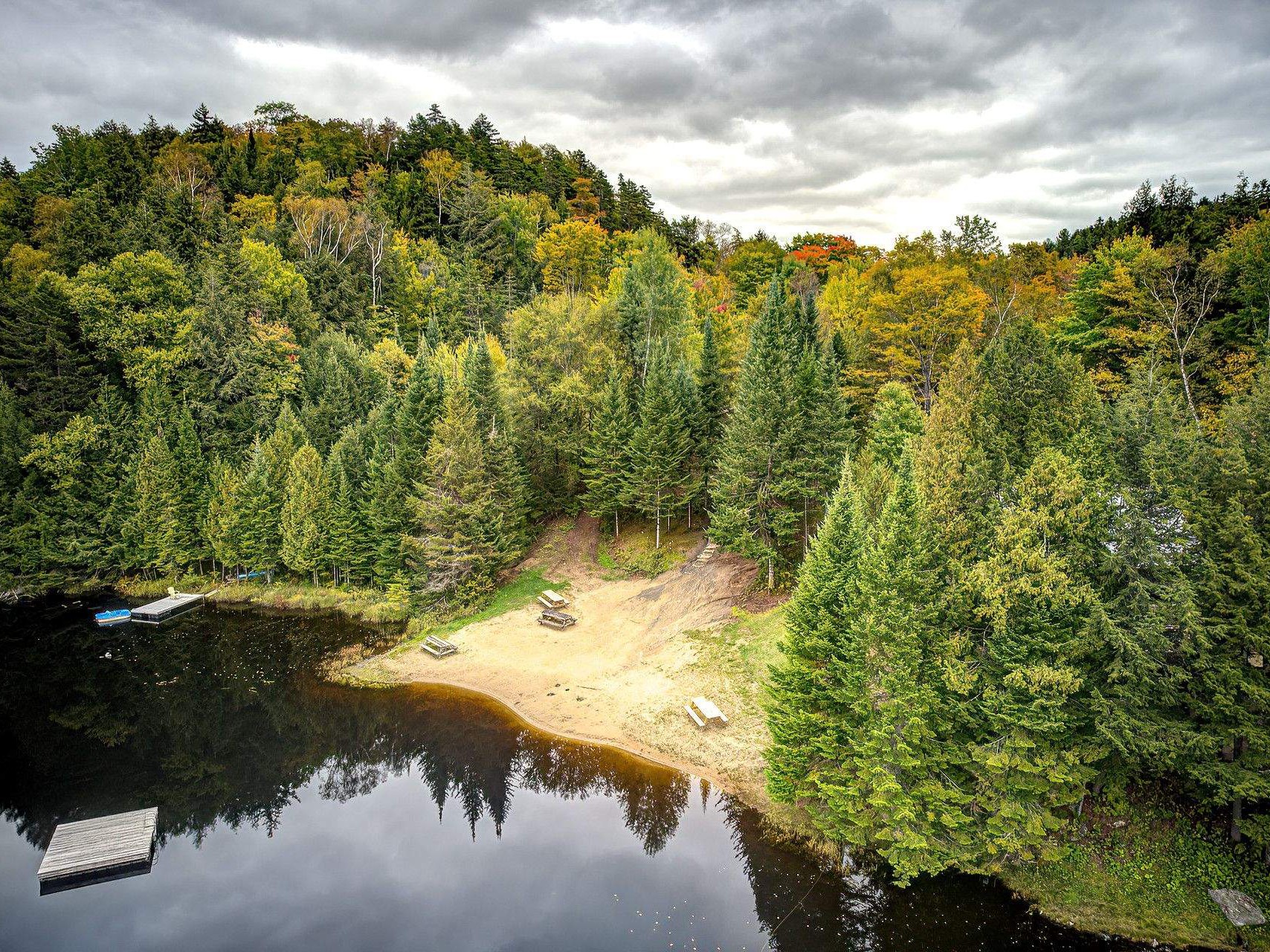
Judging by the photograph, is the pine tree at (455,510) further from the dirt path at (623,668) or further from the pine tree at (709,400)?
the pine tree at (709,400)

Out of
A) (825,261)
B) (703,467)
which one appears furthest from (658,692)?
(825,261)

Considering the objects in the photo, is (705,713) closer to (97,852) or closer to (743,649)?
(743,649)

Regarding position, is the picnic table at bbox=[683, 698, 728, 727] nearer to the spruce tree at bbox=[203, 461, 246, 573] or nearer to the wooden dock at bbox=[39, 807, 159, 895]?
the wooden dock at bbox=[39, 807, 159, 895]

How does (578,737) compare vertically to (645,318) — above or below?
below

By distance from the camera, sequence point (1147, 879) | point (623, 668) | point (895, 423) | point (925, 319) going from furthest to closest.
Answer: point (925, 319)
point (623, 668)
point (895, 423)
point (1147, 879)

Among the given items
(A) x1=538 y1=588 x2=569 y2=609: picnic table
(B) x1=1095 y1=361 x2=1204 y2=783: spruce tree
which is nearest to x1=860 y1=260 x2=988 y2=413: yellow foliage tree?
(B) x1=1095 y1=361 x2=1204 y2=783: spruce tree

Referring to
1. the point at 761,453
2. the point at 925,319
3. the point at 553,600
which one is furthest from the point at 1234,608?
the point at 553,600
